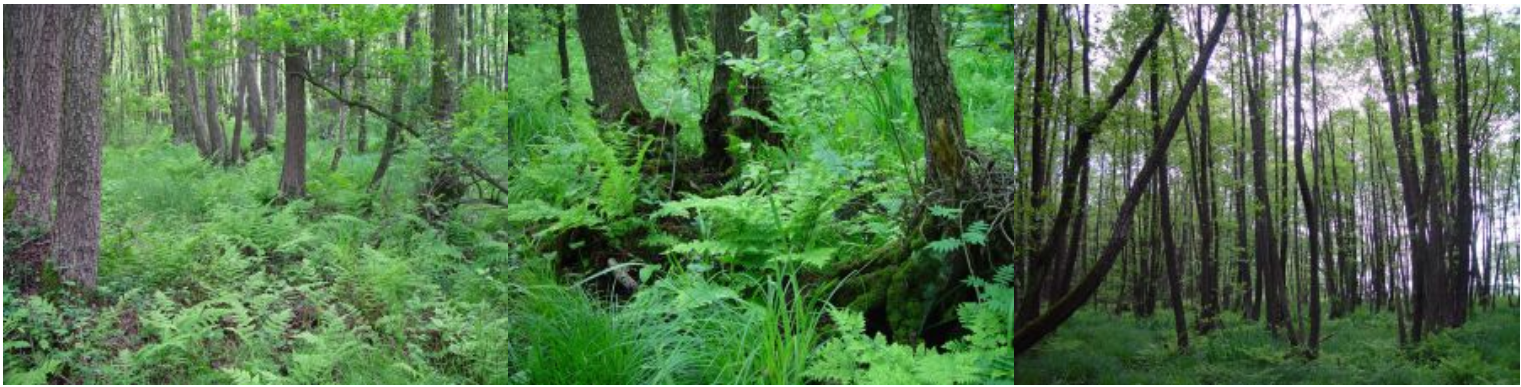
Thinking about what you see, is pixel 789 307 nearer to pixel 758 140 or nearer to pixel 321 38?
pixel 758 140

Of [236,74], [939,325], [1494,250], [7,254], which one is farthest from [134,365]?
[1494,250]

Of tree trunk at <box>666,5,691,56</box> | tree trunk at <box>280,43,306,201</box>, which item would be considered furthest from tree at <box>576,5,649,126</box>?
tree trunk at <box>280,43,306,201</box>

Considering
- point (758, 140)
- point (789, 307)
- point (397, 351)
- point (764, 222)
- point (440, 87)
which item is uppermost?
point (440, 87)

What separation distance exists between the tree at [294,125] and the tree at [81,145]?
0.73 meters

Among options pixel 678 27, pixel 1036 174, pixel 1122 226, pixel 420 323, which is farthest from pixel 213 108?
pixel 1122 226

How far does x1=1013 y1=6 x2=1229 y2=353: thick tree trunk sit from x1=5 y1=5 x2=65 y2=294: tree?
3.46m

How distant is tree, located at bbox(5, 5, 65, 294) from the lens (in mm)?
3635

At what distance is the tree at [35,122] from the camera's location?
3635mm

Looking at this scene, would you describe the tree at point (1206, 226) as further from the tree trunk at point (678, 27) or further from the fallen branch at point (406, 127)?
the fallen branch at point (406, 127)

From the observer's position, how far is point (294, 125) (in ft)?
15.1

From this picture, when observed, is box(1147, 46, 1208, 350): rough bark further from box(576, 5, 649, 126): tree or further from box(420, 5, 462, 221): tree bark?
box(420, 5, 462, 221): tree bark

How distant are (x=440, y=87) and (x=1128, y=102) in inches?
110

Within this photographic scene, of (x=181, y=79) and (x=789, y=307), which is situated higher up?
(x=181, y=79)

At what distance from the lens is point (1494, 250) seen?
2936 millimetres
